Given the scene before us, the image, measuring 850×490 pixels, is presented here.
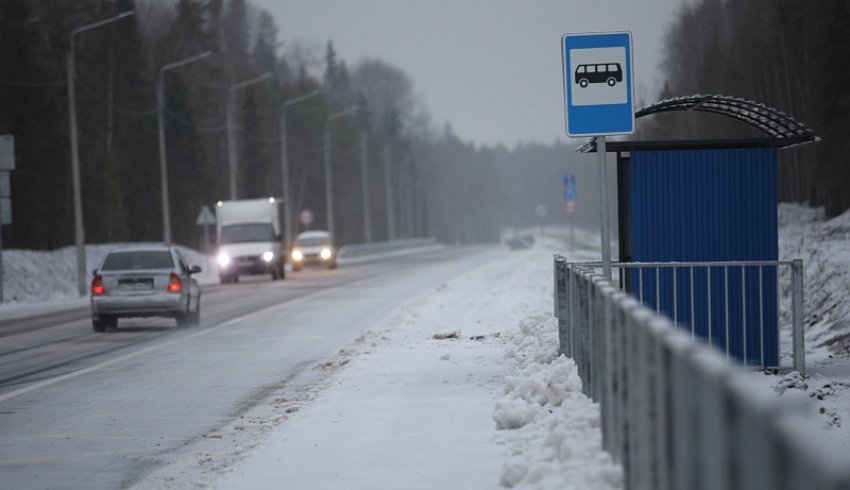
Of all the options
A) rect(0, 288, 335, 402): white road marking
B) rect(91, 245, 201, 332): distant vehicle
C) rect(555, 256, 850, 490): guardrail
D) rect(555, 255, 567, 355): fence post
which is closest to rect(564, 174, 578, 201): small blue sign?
rect(0, 288, 335, 402): white road marking

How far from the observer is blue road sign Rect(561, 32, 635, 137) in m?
10.2

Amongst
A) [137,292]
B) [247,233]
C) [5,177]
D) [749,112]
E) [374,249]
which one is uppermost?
[5,177]

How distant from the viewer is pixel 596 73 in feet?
33.8

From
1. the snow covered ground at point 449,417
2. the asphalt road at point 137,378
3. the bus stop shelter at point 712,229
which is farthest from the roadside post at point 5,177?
the bus stop shelter at point 712,229

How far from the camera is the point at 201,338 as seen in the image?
2009cm

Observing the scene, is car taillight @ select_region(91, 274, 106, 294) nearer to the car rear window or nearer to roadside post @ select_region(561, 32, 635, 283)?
the car rear window

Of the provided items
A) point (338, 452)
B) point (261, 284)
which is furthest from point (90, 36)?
point (338, 452)

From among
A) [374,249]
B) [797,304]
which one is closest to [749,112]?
[797,304]

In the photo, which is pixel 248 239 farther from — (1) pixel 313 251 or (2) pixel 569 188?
(1) pixel 313 251

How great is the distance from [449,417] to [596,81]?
297 cm

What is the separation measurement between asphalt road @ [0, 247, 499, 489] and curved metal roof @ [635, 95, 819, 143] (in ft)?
17.3

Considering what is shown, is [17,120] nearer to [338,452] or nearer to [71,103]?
[71,103]

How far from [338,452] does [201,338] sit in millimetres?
11954

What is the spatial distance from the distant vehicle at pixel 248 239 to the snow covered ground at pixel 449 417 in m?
25.9
